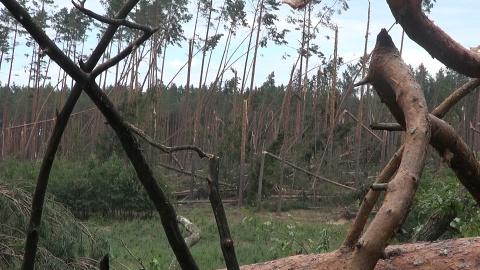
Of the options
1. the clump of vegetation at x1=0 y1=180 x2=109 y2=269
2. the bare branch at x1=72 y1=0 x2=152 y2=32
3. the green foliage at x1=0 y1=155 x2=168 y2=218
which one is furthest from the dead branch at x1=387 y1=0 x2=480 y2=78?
the green foliage at x1=0 y1=155 x2=168 y2=218

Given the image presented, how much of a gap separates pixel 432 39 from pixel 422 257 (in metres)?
1.15

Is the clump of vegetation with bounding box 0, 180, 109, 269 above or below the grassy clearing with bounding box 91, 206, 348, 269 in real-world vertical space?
above

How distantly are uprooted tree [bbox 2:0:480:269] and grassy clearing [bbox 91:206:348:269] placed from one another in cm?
463

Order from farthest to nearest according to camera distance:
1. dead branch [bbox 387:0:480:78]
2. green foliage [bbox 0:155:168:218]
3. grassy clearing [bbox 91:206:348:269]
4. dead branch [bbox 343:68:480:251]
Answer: green foliage [bbox 0:155:168:218]
grassy clearing [bbox 91:206:348:269]
dead branch [bbox 343:68:480:251]
dead branch [bbox 387:0:480:78]

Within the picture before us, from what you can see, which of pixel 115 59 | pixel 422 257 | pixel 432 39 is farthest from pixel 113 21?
pixel 422 257

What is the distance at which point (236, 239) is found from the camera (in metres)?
11.8

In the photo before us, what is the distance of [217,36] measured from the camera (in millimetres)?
24344

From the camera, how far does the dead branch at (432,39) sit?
136cm

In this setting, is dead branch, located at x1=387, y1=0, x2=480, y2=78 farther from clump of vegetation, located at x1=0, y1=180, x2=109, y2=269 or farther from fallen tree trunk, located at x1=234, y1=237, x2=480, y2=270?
clump of vegetation, located at x1=0, y1=180, x2=109, y2=269

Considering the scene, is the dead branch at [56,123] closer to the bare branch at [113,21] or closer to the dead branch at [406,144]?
the bare branch at [113,21]

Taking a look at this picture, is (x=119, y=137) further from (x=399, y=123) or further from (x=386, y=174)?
(x=386, y=174)

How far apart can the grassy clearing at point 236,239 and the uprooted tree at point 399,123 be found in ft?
15.2

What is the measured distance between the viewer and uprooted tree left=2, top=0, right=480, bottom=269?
808 mm

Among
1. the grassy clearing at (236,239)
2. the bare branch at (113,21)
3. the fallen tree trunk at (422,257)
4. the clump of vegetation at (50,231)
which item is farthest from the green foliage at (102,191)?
the bare branch at (113,21)
